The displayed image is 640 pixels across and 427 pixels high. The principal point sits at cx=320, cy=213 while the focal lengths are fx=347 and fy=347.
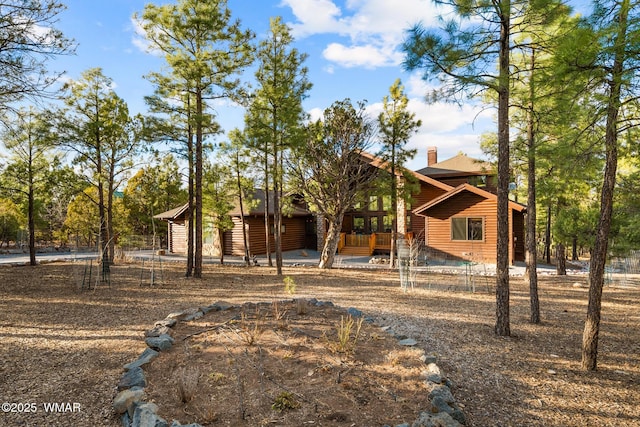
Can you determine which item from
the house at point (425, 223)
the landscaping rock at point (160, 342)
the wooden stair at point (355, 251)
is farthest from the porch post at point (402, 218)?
the landscaping rock at point (160, 342)

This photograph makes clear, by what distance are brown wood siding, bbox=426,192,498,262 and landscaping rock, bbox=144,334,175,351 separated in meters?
16.2

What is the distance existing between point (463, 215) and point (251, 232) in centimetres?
1197

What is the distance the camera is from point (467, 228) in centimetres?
1825

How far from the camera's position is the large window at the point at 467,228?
18.0m

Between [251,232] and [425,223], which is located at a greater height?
[425,223]

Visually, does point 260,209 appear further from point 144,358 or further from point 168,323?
point 144,358

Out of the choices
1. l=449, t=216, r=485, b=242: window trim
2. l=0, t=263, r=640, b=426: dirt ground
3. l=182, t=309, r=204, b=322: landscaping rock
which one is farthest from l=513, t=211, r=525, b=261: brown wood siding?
l=182, t=309, r=204, b=322: landscaping rock

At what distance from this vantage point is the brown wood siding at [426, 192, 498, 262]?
693 inches

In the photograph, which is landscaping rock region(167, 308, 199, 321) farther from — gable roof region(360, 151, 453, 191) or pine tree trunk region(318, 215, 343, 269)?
gable roof region(360, 151, 453, 191)

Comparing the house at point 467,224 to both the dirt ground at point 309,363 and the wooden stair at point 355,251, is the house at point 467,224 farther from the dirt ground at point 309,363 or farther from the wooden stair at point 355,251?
the dirt ground at point 309,363

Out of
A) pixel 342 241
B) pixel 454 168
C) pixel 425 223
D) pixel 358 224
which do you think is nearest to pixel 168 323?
pixel 425 223

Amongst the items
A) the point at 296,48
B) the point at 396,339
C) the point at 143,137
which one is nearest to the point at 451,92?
the point at 396,339

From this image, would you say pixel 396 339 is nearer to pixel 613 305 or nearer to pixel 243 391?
pixel 243 391

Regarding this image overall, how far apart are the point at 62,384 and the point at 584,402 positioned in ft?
19.1
